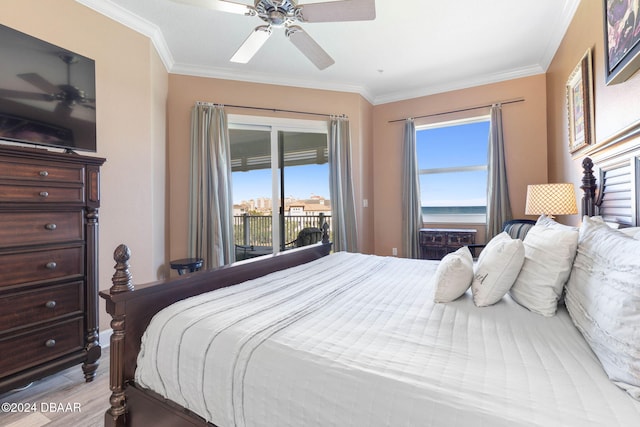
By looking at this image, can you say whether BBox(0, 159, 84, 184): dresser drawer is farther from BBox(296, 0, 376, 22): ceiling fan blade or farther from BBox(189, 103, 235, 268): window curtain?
BBox(296, 0, 376, 22): ceiling fan blade

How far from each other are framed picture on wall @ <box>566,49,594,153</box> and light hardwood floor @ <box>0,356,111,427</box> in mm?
3748

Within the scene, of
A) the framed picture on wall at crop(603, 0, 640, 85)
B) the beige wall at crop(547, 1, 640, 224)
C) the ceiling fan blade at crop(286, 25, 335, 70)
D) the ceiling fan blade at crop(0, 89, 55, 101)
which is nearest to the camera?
the framed picture on wall at crop(603, 0, 640, 85)

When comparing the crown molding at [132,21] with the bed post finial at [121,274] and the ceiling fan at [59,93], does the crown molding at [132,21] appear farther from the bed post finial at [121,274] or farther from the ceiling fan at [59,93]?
the bed post finial at [121,274]

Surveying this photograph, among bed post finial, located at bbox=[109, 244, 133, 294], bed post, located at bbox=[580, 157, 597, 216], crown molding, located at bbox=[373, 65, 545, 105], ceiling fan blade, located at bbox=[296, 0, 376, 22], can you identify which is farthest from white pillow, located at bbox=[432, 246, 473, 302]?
crown molding, located at bbox=[373, 65, 545, 105]

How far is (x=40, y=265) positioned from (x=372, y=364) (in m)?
2.06

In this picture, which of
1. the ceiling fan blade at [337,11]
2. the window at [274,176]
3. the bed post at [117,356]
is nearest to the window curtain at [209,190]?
the window at [274,176]

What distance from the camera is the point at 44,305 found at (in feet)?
5.93

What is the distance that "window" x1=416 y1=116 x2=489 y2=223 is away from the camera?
14.0 feet

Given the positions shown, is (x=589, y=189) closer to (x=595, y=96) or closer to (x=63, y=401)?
(x=595, y=96)

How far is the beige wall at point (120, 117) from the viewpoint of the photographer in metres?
2.30

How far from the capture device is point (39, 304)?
179 centimetres

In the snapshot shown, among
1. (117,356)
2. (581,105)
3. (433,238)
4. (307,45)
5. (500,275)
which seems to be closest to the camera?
(117,356)

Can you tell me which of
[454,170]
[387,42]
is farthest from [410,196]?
[387,42]

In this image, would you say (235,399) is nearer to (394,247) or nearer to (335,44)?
(335,44)
